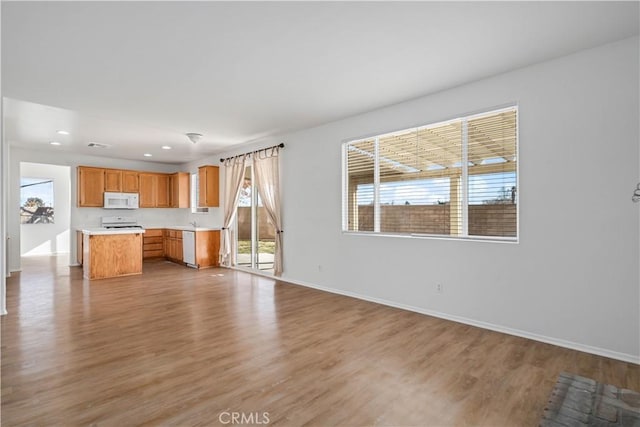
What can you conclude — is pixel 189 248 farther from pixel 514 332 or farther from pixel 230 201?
pixel 514 332

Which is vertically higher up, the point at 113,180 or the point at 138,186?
the point at 113,180

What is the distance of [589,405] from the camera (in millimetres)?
2076

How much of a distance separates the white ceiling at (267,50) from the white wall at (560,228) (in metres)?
0.25

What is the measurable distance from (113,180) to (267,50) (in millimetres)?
7046

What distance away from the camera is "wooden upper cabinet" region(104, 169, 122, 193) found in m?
7.98

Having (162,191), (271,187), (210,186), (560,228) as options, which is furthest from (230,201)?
(560,228)

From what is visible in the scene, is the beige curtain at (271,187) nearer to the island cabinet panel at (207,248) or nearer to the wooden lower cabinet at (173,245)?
the island cabinet panel at (207,248)

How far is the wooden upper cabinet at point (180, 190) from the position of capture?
8688mm

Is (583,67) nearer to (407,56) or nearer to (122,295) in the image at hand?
(407,56)

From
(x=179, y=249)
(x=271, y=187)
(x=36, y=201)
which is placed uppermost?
(x=271, y=187)

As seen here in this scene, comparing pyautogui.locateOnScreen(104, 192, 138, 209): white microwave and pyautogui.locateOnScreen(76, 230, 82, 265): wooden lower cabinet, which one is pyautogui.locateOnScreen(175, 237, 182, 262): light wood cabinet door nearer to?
pyautogui.locateOnScreen(104, 192, 138, 209): white microwave

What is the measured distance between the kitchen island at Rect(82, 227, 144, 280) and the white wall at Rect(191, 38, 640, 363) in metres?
5.25

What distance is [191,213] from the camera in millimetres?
8930

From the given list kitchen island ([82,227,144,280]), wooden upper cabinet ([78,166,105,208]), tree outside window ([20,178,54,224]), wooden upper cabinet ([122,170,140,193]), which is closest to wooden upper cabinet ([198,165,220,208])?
kitchen island ([82,227,144,280])
